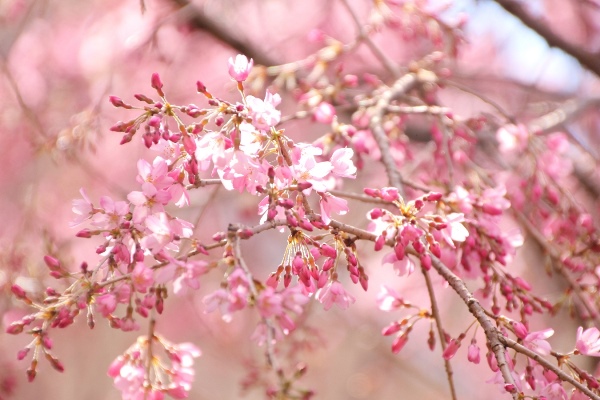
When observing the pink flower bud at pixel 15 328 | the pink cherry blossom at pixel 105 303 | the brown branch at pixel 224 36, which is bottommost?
the brown branch at pixel 224 36

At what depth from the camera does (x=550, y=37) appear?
8.79 feet

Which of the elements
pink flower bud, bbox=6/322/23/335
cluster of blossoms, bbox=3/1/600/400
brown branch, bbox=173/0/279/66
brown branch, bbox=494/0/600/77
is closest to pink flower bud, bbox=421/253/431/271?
cluster of blossoms, bbox=3/1/600/400

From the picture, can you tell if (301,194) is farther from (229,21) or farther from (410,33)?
(229,21)

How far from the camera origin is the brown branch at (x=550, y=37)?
Answer: 266 cm

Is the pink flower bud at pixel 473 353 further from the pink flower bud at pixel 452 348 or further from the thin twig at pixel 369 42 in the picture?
the thin twig at pixel 369 42

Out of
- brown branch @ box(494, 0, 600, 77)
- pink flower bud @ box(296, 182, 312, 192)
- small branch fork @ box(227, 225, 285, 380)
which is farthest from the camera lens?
brown branch @ box(494, 0, 600, 77)

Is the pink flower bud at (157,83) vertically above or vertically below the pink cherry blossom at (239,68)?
below

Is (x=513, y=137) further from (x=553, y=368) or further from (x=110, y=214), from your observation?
(x=110, y=214)

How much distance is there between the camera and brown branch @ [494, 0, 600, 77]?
8.74 ft

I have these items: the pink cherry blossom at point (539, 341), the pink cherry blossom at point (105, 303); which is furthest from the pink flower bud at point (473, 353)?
the pink cherry blossom at point (105, 303)

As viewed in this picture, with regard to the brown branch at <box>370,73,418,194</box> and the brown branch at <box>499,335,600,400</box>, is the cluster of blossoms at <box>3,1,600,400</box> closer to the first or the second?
the brown branch at <box>499,335,600,400</box>

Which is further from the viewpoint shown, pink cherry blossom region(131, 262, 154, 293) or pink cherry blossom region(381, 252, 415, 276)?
pink cherry blossom region(381, 252, 415, 276)

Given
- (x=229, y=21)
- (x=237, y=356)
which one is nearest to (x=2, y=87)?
(x=229, y=21)

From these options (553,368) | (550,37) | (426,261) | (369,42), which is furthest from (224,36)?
(553,368)
